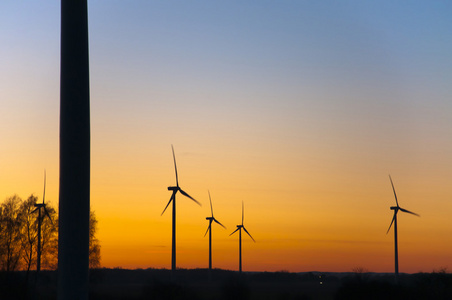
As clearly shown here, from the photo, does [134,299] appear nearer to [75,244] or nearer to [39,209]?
[39,209]

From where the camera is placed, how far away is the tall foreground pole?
19.6 metres

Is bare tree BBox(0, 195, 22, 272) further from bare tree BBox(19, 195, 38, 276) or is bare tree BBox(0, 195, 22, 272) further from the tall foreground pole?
the tall foreground pole

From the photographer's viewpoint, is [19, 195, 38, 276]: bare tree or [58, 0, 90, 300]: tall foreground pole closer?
[58, 0, 90, 300]: tall foreground pole

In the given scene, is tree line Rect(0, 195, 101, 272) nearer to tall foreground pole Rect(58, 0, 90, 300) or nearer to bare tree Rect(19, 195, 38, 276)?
bare tree Rect(19, 195, 38, 276)

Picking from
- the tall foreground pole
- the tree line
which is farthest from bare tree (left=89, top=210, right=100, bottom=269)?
the tall foreground pole

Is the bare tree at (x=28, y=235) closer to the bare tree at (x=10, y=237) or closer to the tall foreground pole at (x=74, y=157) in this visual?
the bare tree at (x=10, y=237)

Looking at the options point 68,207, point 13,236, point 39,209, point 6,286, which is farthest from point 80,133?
point 13,236

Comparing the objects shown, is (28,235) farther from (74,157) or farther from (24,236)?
(74,157)

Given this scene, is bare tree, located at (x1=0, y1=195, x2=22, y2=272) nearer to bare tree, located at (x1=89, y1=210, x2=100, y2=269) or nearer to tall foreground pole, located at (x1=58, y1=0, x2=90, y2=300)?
bare tree, located at (x1=89, y1=210, x2=100, y2=269)

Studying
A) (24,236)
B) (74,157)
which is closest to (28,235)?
(24,236)

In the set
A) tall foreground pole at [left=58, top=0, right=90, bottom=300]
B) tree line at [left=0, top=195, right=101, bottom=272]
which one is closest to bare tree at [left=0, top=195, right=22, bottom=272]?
tree line at [left=0, top=195, right=101, bottom=272]

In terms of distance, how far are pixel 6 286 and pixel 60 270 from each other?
5237 centimetres

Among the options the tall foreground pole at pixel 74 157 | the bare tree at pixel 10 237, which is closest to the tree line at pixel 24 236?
the bare tree at pixel 10 237

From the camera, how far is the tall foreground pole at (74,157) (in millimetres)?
19609
